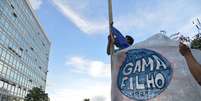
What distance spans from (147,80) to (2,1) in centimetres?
3107

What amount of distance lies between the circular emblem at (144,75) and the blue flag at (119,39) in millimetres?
311

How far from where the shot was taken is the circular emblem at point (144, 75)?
192 centimetres

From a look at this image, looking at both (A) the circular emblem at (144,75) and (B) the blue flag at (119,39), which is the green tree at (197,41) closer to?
(B) the blue flag at (119,39)

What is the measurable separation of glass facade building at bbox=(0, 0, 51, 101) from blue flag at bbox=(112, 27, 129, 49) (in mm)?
29932

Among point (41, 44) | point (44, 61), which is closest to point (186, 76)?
point (41, 44)

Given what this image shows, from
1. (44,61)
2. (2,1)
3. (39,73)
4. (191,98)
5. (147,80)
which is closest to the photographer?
(191,98)

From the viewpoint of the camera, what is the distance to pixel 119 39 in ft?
8.09

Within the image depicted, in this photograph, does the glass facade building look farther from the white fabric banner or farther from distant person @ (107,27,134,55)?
the white fabric banner

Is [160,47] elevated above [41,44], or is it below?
below

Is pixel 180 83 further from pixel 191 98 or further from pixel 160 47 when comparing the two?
pixel 160 47

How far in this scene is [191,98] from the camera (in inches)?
72.1

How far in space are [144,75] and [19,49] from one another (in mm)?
37431

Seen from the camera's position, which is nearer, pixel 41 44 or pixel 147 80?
pixel 147 80

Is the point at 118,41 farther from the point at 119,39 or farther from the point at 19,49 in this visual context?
the point at 19,49
